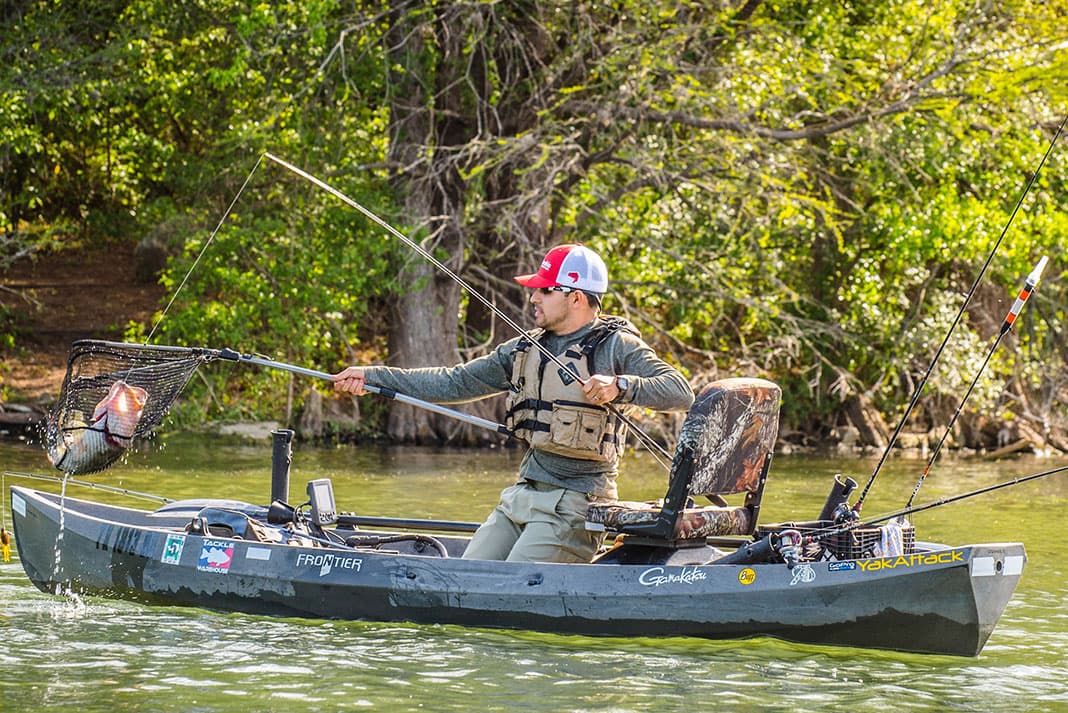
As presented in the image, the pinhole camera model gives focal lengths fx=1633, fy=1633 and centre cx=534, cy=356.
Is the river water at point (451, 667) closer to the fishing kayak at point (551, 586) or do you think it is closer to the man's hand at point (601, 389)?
the fishing kayak at point (551, 586)

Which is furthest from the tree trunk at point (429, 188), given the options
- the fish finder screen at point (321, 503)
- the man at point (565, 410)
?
the man at point (565, 410)

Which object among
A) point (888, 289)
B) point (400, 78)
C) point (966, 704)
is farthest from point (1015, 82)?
point (966, 704)

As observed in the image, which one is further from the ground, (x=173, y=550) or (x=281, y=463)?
(x=281, y=463)

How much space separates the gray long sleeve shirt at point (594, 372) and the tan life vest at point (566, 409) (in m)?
0.05

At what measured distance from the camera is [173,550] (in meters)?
7.02

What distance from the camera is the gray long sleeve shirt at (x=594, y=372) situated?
608 centimetres

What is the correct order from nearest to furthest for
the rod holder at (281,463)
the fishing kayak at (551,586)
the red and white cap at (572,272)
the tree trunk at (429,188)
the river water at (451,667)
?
the river water at (451,667) < the fishing kayak at (551,586) < the red and white cap at (572,272) < the rod holder at (281,463) < the tree trunk at (429,188)

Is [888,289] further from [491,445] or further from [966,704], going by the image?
[966,704]

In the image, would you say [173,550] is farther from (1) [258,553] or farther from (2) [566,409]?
(2) [566,409]

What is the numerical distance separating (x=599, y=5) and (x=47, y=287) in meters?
9.33

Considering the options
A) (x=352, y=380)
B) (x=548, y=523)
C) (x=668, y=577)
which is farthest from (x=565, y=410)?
(x=352, y=380)

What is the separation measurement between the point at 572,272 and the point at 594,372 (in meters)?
0.40

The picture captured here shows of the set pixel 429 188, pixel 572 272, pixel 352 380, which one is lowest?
pixel 352 380

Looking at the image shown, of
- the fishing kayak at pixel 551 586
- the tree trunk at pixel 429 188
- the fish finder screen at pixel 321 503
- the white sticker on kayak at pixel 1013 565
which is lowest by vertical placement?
the fishing kayak at pixel 551 586
